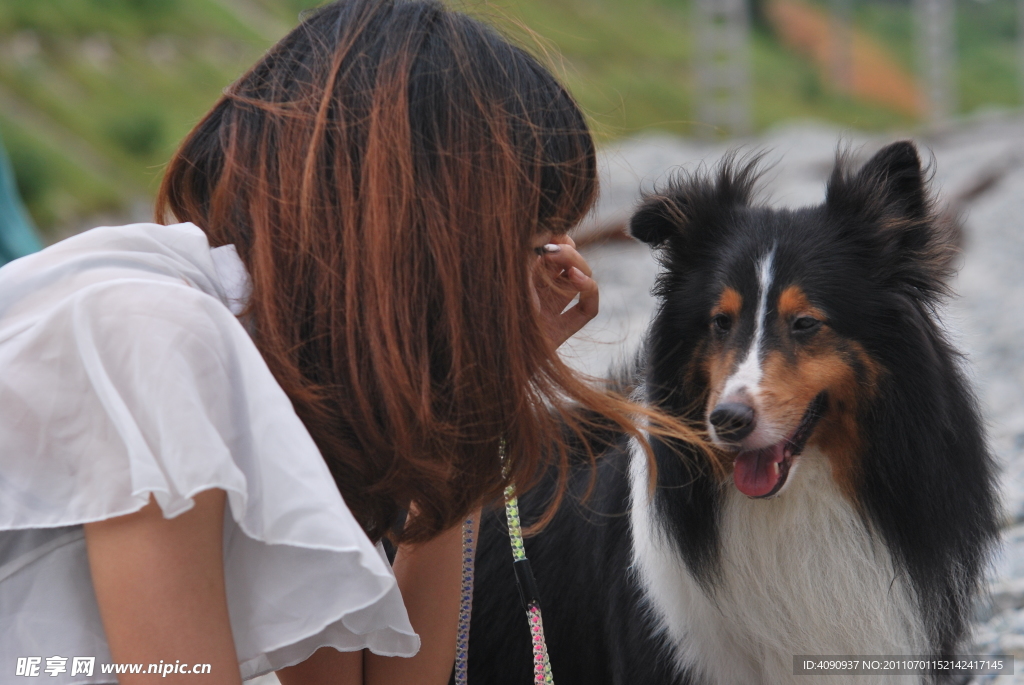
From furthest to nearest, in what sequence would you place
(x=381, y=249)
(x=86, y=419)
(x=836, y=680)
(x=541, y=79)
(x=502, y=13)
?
(x=836, y=680)
(x=502, y=13)
(x=541, y=79)
(x=381, y=249)
(x=86, y=419)

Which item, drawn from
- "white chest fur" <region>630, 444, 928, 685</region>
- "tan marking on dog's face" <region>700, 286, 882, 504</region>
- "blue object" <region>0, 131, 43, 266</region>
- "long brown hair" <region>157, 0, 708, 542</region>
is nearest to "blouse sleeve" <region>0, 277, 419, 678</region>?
"long brown hair" <region>157, 0, 708, 542</region>

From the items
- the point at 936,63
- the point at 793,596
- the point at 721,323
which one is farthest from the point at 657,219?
the point at 936,63

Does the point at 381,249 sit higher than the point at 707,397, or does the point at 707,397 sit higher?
the point at 381,249

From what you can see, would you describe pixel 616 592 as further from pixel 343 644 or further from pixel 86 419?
pixel 86 419

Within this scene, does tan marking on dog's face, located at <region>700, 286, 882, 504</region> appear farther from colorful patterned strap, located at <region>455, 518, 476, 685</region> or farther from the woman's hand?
colorful patterned strap, located at <region>455, 518, 476, 685</region>

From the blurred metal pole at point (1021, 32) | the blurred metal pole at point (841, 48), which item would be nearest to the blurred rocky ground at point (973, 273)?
the blurred metal pole at point (841, 48)

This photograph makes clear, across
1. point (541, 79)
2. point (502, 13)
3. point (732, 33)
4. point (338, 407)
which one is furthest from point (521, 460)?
point (732, 33)

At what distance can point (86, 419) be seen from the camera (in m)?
1.39

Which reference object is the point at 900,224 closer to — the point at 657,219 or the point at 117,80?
the point at 657,219

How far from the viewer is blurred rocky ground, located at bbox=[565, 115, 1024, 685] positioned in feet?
10.1

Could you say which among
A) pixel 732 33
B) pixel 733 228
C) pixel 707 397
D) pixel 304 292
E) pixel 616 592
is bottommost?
pixel 732 33

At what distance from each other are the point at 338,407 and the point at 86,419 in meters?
0.37

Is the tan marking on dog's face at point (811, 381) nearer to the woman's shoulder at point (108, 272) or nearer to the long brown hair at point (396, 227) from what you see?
the long brown hair at point (396, 227)

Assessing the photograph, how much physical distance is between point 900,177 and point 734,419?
29.1 inches
